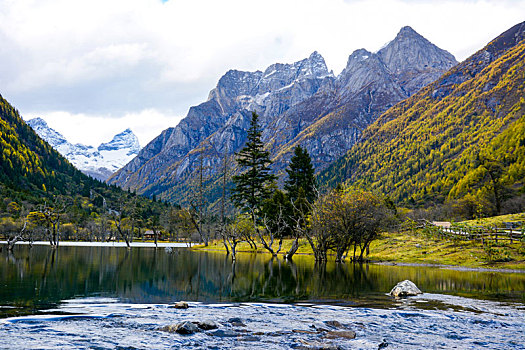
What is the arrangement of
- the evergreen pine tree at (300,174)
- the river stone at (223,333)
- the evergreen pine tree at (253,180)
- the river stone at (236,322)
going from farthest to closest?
1. the evergreen pine tree at (300,174)
2. the evergreen pine tree at (253,180)
3. the river stone at (236,322)
4. the river stone at (223,333)

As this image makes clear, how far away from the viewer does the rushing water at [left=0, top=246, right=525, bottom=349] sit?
41.9ft

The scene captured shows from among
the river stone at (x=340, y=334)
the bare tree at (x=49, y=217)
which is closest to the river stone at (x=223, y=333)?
the river stone at (x=340, y=334)

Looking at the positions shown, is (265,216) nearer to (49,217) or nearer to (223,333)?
(49,217)

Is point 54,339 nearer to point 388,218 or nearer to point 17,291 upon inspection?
point 17,291

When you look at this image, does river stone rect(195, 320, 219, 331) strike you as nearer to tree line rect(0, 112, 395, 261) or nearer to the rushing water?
the rushing water

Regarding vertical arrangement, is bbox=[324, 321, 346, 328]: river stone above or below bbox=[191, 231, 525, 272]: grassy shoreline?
below

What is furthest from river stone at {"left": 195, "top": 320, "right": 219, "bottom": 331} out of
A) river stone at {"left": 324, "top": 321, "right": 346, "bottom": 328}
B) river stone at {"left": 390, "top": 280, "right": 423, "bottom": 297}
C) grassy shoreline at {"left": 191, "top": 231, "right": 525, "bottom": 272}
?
grassy shoreline at {"left": 191, "top": 231, "right": 525, "bottom": 272}

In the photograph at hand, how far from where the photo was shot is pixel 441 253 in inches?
1892

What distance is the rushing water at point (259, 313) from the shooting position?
1278 cm

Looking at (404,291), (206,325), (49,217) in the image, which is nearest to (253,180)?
(49,217)

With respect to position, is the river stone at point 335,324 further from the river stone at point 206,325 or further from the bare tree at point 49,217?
the bare tree at point 49,217

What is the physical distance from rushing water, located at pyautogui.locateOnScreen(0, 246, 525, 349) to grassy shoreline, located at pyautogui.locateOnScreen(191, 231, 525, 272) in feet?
36.7

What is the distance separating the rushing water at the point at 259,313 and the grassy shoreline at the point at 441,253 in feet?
36.7

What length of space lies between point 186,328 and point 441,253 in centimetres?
4267
